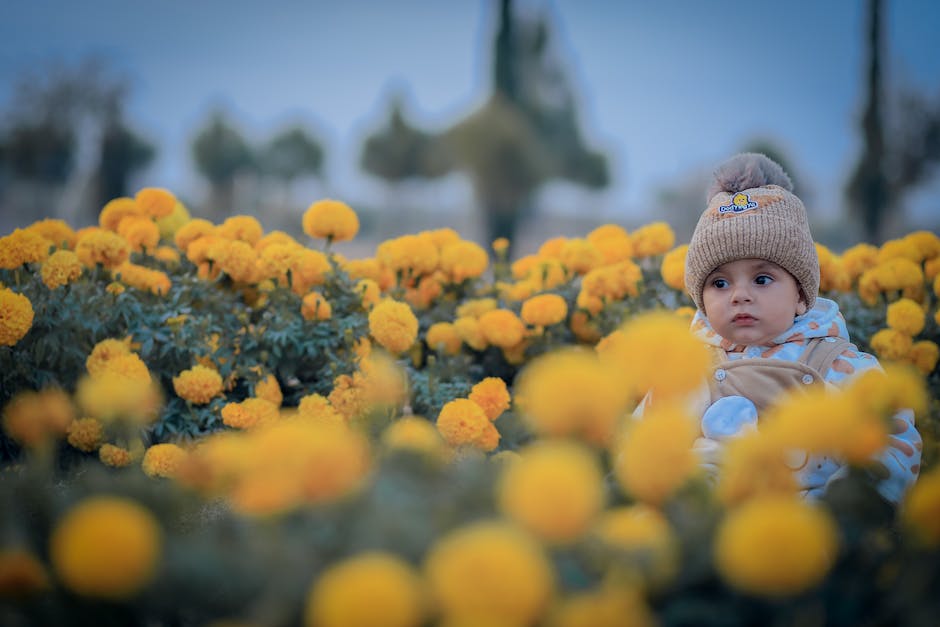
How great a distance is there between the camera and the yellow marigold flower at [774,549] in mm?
595

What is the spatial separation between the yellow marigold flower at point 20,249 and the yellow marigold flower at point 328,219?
0.81 meters

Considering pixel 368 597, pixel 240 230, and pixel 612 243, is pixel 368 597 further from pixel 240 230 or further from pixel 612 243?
pixel 612 243

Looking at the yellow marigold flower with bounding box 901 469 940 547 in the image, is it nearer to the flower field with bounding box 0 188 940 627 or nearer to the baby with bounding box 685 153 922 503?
the flower field with bounding box 0 188 940 627

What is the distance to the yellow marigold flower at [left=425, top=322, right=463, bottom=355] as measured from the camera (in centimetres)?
268

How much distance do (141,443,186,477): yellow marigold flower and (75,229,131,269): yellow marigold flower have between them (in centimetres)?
79

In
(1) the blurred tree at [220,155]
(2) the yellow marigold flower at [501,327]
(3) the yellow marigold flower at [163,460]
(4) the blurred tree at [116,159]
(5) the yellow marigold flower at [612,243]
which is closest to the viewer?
(3) the yellow marigold flower at [163,460]

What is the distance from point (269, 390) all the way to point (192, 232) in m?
0.75

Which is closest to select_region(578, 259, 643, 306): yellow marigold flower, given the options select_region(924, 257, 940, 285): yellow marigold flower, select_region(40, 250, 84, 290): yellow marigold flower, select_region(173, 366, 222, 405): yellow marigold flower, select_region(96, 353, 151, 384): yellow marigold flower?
select_region(924, 257, 940, 285): yellow marigold flower

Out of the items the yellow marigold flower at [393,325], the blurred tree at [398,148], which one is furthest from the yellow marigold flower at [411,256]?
the blurred tree at [398,148]

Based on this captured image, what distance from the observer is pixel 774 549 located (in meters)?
0.60

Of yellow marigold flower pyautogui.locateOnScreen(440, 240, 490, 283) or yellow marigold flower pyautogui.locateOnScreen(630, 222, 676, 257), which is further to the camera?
yellow marigold flower pyautogui.locateOnScreen(630, 222, 676, 257)

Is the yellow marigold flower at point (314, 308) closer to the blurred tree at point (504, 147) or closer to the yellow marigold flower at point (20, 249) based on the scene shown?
the yellow marigold flower at point (20, 249)

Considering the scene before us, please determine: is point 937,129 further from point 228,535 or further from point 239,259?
point 228,535

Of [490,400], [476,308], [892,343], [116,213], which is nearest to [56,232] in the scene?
[116,213]
